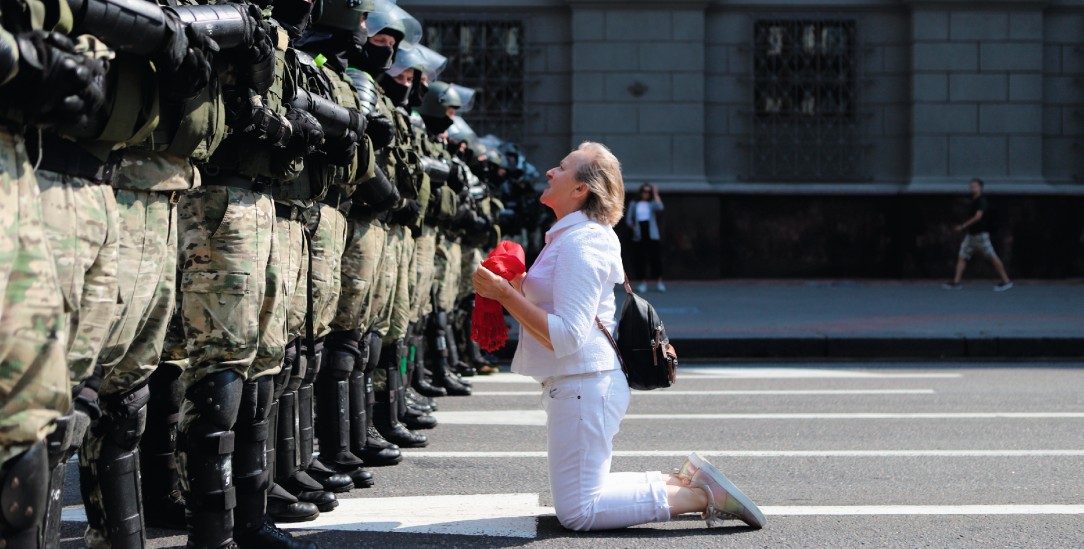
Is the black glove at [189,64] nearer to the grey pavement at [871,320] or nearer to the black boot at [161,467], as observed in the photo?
the black boot at [161,467]

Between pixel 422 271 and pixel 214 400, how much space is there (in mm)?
4219

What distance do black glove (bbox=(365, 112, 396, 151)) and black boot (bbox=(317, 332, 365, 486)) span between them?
2.83 feet

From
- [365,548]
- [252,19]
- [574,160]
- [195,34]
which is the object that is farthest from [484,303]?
[195,34]

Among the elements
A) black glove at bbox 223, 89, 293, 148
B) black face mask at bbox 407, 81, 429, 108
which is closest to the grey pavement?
black face mask at bbox 407, 81, 429, 108

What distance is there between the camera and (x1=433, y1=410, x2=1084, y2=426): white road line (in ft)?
27.6

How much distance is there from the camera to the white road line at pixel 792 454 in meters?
6.95

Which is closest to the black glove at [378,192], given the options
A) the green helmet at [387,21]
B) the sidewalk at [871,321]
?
the green helmet at [387,21]

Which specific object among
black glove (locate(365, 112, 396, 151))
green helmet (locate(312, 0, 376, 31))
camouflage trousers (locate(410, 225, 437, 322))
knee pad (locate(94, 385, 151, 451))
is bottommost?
knee pad (locate(94, 385, 151, 451))

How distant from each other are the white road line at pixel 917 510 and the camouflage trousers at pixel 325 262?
190 cm

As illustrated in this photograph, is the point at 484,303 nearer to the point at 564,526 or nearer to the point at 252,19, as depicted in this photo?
the point at 564,526

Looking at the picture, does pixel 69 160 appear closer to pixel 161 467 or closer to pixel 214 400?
pixel 214 400

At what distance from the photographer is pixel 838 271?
22.1 meters

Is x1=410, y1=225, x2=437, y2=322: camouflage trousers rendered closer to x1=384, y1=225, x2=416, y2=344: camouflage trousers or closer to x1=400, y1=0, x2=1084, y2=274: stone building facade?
x1=384, y1=225, x2=416, y2=344: camouflage trousers

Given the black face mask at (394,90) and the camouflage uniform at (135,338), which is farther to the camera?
the black face mask at (394,90)
